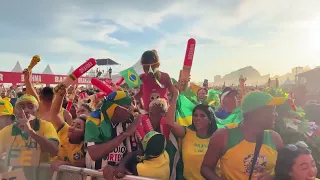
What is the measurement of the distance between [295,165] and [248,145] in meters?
0.40

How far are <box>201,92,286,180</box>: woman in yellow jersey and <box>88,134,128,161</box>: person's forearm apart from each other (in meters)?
0.81

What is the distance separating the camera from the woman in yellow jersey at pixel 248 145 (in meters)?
2.73

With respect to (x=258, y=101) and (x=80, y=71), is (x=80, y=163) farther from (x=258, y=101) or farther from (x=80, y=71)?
(x=258, y=101)

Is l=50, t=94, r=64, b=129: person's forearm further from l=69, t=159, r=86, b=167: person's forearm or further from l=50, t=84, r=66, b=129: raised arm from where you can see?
l=69, t=159, r=86, b=167: person's forearm

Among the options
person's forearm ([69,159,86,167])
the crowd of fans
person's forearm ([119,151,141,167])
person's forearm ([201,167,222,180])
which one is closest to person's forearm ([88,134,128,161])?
the crowd of fans

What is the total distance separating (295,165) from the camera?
2.48 m

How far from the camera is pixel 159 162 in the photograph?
3082 mm

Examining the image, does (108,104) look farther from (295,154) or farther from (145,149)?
(295,154)

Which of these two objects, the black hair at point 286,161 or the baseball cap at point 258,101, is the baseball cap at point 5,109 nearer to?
the baseball cap at point 258,101

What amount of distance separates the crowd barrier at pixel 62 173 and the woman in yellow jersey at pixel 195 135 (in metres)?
0.84

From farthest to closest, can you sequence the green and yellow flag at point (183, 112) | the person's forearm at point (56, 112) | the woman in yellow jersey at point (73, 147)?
the person's forearm at point (56, 112)
the green and yellow flag at point (183, 112)
the woman in yellow jersey at point (73, 147)

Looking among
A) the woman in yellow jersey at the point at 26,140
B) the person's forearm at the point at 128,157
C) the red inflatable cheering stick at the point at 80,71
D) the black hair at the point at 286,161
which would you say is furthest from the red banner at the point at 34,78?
the black hair at the point at 286,161

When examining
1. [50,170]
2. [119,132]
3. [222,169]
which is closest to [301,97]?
[222,169]

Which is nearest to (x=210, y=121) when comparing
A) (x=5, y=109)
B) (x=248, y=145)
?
(x=248, y=145)
